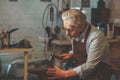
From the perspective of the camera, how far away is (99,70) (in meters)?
1.90

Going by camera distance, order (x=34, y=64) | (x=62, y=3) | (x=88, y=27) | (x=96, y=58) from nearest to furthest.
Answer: (x=96, y=58)
(x=88, y=27)
(x=34, y=64)
(x=62, y=3)

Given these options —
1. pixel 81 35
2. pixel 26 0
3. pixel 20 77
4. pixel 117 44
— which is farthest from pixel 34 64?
pixel 81 35

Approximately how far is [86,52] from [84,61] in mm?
90

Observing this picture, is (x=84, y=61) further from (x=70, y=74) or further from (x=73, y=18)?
(x=73, y=18)

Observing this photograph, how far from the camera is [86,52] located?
2043mm

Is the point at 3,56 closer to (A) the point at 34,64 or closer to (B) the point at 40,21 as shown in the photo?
(A) the point at 34,64

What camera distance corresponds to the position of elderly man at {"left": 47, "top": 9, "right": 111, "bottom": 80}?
1.84 metres

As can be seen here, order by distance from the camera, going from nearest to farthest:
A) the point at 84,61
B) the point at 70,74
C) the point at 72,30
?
the point at 70,74 → the point at 72,30 → the point at 84,61

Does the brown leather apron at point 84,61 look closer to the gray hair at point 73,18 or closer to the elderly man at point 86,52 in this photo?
the elderly man at point 86,52

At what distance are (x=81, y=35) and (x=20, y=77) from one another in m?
2.64

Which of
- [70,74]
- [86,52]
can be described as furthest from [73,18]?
[70,74]

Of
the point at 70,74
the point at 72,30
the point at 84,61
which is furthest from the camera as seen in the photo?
the point at 84,61

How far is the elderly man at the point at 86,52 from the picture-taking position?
1842mm

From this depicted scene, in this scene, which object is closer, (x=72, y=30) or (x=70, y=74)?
(x=70, y=74)
